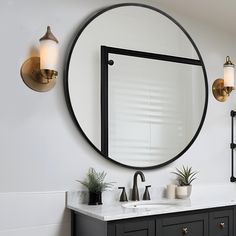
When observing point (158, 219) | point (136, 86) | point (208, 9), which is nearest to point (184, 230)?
point (158, 219)

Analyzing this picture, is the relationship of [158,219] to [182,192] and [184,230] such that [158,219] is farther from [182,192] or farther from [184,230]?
[182,192]

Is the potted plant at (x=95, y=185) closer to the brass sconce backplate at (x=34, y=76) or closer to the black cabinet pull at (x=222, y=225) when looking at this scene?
the brass sconce backplate at (x=34, y=76)

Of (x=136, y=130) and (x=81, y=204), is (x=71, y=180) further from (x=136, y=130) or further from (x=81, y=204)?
(x=136, y=130)

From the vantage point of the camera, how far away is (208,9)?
2.81 metres

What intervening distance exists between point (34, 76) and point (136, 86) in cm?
75

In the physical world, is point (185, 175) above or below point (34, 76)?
below

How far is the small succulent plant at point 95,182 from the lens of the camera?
228 cm

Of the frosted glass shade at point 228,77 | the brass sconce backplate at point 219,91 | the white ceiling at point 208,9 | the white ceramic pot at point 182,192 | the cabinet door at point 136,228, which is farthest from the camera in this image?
the brass sconce backplate at point 219,91

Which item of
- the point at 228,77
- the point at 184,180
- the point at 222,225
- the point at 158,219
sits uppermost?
the point at 228,77

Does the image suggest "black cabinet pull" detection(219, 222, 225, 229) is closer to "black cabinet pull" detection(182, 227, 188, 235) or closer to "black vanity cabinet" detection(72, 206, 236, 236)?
"black vanity cabinet" detection(72, 206, 236, 236)

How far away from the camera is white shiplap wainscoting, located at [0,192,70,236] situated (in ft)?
6.89

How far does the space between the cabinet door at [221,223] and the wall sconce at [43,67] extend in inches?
52.7

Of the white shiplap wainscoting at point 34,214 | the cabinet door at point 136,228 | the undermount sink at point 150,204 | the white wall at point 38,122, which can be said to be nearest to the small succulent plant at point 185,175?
the white wall at point 38,122

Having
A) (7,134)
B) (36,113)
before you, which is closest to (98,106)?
(36,113)
